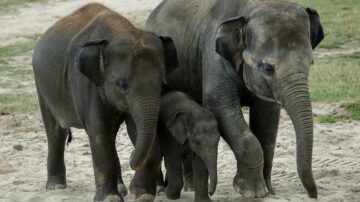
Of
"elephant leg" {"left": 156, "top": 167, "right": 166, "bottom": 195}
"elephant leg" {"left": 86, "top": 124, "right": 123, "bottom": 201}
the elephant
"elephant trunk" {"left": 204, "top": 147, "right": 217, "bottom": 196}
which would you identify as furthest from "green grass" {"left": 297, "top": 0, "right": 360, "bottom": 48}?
"elephant trunk" {"left": 204, "top": 147, "right": 217, "bottom": 196}

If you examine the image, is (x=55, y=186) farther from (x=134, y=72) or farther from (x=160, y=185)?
(x=134, y=72)

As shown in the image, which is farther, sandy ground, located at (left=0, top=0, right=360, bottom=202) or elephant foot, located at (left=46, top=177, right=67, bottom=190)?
elephant foot, located at (left=46, top=177, right=67, bottom=190)

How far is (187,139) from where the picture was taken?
27.0 feet

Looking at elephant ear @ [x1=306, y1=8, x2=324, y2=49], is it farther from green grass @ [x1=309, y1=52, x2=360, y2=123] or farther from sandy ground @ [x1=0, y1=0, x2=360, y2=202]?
green grass @ [x1=309, y1=52, x2=360, y2=123]

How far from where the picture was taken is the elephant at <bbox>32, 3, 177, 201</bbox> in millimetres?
7973

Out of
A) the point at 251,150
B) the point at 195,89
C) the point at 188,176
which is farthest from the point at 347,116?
the point at 251,150

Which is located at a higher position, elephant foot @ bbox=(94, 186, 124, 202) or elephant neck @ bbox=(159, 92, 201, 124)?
elephant neck @ bbox=(159, 92, 201, 124)

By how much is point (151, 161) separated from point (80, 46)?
112 centimetres

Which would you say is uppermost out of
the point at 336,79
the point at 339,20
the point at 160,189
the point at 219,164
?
the point at 160,189

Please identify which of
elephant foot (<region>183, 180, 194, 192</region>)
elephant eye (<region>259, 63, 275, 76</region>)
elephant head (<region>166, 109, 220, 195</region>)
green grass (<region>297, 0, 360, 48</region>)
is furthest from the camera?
green grass (<region>297, 0, 360, 48</region>)

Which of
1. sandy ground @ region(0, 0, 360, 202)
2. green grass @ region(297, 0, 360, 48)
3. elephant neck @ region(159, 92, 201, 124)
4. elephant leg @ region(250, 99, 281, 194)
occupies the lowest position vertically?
green grass @ region(297, 0, 360, 48)

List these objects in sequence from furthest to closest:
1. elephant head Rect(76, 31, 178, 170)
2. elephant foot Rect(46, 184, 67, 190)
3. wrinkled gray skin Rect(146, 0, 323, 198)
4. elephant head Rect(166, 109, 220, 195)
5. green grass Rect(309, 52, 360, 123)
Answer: green grass Rect(309, 52, 360, 123)
elephant foot Rect(46, 184, 67, 190)
elephant head Rect(166, 109, 220, 195)
elephant head Rect(76, 31, 178, 170)
wrinkled gray skin Rect(146, 0, 323, 198)

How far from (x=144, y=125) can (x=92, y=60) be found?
714 millimetres

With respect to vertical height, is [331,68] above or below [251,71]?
below
